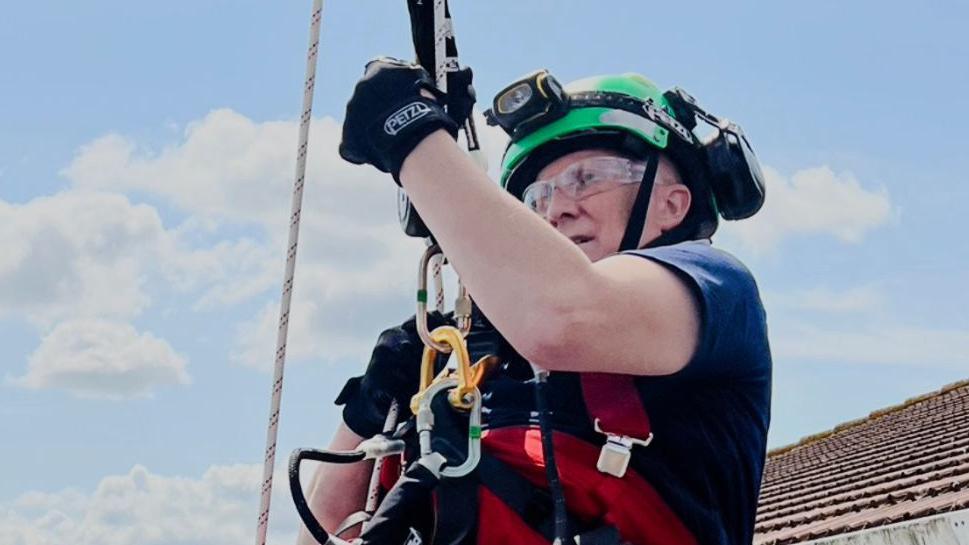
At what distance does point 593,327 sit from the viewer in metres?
1.72

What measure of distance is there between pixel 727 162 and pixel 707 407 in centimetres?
95

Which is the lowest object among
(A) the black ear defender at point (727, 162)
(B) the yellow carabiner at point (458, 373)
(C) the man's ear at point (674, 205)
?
(B) the yellow carabiner at point (458, 373)

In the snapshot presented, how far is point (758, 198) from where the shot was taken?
2.83 m

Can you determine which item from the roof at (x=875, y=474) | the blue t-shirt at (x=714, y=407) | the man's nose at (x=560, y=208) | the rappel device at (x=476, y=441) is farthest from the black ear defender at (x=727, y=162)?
the roof at (x=875, y=474)

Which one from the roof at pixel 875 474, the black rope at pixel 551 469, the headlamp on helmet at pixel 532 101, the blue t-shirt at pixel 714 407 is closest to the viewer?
the black rope at pixel 551 469

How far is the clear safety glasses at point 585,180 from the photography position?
97.9 inches

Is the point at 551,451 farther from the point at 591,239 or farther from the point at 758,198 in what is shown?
the point at 758,198

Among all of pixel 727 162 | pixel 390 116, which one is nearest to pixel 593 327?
pixel 390 116

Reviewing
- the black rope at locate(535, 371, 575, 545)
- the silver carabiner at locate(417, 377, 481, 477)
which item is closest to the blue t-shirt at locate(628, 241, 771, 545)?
the black rope at locate(535, 371, 575, 545)

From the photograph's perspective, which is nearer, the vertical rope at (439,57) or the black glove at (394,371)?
the vertical rope at (439,57)

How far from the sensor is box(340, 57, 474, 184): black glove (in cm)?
186

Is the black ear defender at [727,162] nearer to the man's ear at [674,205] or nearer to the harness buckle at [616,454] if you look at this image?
the man's ear at [674,205]

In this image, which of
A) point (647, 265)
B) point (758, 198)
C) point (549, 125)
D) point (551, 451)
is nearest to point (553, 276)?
point (647, 265)

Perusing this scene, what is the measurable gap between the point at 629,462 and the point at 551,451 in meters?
0.18
